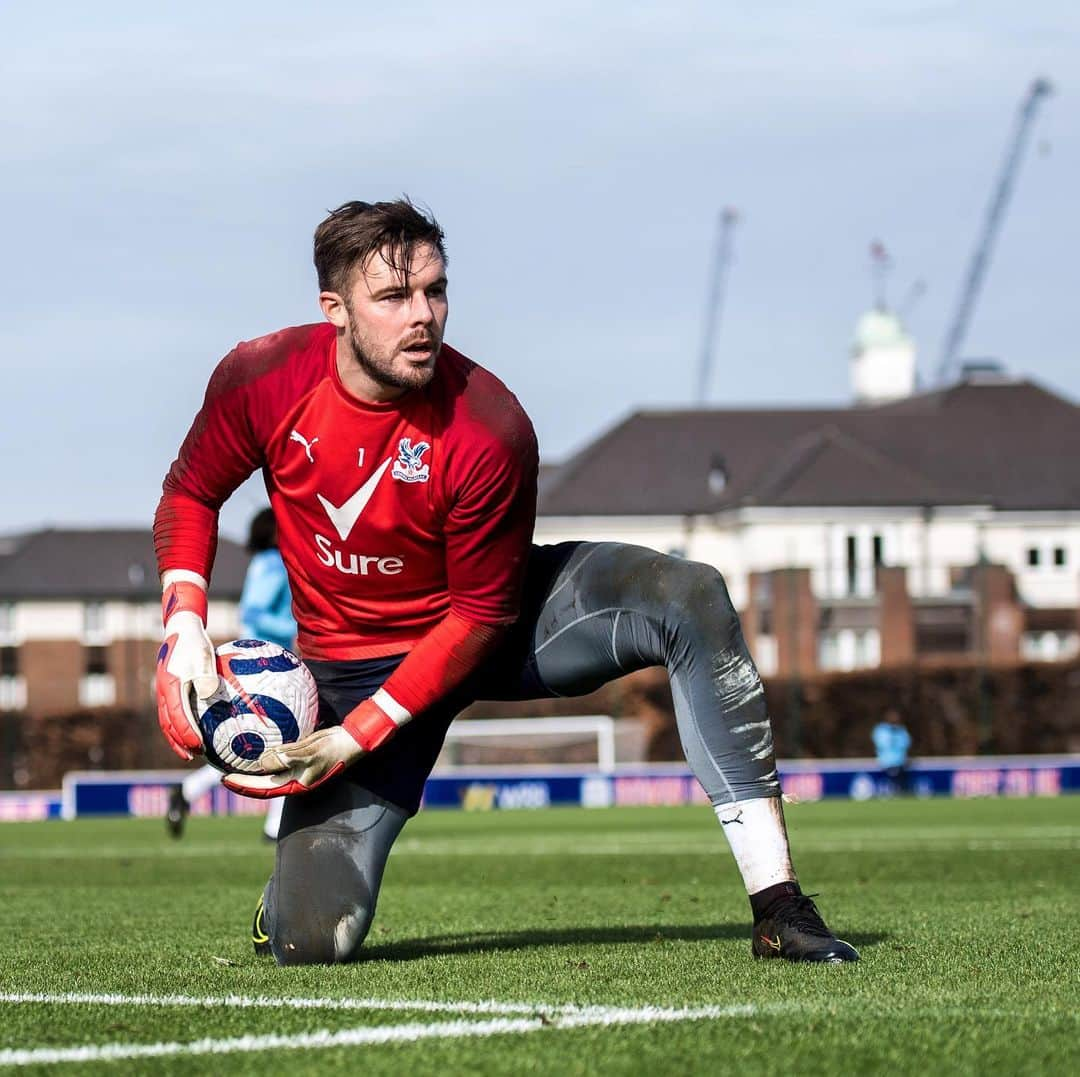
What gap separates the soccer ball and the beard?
950mm

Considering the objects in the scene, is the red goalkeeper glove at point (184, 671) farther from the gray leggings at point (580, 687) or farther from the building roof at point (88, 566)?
the building roof at point (88, 566)

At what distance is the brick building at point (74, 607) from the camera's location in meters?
105

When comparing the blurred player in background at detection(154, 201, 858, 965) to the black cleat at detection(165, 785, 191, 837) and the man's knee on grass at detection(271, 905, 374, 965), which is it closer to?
the man's knee on grass at detection(271, 905, 374, 965)

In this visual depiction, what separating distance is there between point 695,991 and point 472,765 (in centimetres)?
3961

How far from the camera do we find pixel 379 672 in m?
6.98

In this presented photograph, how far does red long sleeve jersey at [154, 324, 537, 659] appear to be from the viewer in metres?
6.47

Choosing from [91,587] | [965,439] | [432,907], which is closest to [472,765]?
[432,907]

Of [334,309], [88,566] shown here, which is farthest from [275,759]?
[88,566]

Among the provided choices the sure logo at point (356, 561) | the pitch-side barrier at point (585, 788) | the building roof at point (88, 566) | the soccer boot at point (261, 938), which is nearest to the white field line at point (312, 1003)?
the soccer boot at point (261, 938)

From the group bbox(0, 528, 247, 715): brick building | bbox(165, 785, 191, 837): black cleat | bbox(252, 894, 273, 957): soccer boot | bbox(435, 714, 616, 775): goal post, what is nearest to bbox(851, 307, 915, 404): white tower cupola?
bbox(0, 528, 247, 715): brick building

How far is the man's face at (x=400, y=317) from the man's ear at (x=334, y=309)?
0.07 meters

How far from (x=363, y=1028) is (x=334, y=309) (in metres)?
2.42

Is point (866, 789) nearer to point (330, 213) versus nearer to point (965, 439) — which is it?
point (330, 213)

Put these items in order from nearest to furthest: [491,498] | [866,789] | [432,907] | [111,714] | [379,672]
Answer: [491,498]
[379,672]
[432,907]
[866,789]
[111,714]
